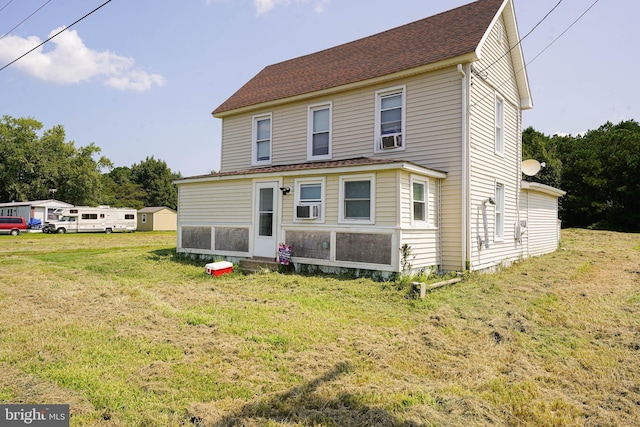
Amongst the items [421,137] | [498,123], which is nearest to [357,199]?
[421,137]

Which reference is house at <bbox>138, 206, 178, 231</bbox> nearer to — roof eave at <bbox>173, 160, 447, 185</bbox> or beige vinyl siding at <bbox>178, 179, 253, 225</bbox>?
beige vinyl siding at <bbox>178, 179, 253, 225</bbox>

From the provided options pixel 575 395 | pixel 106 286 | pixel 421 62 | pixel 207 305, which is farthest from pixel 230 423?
pixel 421 62

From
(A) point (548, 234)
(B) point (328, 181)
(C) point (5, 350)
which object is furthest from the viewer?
(A) point (548, 234)

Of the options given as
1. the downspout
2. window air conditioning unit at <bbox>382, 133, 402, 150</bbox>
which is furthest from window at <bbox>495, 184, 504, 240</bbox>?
window air conditioning unit at <bbox>382, 133, 402, 150</bbox>

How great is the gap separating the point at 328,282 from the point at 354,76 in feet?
22.0

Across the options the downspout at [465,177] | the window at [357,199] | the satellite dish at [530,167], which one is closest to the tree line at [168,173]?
the satellite dish at [530,167]

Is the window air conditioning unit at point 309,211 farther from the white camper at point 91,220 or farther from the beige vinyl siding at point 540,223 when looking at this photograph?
the white camper at point 91,220

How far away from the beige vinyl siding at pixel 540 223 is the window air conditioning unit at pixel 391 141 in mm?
6341

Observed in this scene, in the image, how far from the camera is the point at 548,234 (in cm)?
1697

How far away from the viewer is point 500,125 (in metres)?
12.9

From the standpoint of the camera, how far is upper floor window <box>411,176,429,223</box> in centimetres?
980

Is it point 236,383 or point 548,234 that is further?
point 548,234

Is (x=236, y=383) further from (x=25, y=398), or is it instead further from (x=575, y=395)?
(x=575, y=395)

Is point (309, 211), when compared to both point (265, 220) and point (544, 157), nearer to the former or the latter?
point (265, 220)
